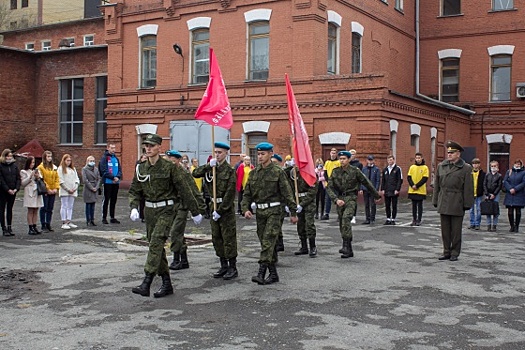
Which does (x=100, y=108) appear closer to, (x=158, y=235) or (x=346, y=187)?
(x=346, y=187)

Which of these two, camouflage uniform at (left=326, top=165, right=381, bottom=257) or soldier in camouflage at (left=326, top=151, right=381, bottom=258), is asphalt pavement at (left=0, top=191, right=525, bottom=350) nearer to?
soldier in camouflage at (left=326, top=151, right=381, bottom=258)

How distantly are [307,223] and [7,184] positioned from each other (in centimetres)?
679

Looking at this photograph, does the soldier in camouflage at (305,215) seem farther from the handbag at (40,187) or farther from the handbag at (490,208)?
the handbag at (490,208)

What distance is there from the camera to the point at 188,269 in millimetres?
10234

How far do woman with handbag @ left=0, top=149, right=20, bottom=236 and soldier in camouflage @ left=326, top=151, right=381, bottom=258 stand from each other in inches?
275

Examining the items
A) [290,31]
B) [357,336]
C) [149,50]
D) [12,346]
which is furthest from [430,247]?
[149,50]

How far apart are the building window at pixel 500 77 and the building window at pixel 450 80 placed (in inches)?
72.3

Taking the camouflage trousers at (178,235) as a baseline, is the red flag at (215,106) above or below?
above

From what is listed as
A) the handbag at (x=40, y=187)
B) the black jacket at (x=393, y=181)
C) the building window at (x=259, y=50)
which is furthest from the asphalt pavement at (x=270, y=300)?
the building window at (x=259, y=50)

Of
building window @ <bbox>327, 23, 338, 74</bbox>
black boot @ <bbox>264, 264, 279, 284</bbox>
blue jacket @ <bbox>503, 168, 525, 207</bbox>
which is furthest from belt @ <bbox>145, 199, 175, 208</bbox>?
building window @ <bbox>327, 23, 338, 74</bbox>

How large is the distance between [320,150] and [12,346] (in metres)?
18.4

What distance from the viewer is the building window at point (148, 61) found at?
28031 millimetres

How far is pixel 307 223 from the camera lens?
11750 millimetres

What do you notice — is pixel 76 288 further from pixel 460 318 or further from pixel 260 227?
pixel 460 318
